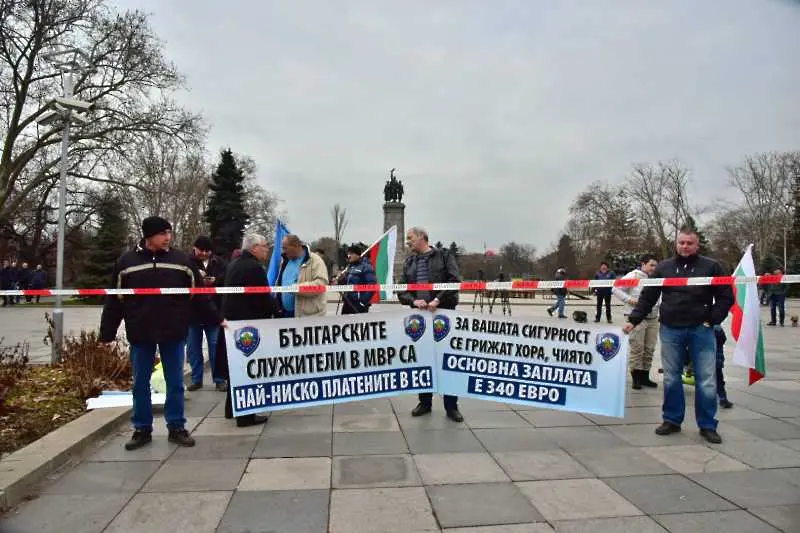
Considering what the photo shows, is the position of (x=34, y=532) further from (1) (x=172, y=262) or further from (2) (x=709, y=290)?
(2) (x=709, y=290)

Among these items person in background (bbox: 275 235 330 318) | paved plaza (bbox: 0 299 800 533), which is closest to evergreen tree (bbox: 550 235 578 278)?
person in background (bbox: 275 235 330 318)

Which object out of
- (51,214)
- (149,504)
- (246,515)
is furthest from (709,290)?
(51,214)

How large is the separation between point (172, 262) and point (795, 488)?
5.09m

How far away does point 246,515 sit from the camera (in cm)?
314

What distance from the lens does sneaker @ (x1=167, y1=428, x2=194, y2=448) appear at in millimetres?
4457

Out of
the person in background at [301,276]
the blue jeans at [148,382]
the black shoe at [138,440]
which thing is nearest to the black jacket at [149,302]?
the blue jeans at [148,382]

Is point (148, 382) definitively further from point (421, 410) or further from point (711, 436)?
point (711, 436)

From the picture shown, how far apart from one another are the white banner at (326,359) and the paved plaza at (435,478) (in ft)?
1.19

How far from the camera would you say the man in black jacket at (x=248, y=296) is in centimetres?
520

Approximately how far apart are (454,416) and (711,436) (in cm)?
234

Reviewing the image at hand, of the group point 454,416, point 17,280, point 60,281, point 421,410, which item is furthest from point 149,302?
point 17,280

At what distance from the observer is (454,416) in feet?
17.4

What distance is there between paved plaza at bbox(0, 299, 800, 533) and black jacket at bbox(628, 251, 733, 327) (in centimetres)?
109

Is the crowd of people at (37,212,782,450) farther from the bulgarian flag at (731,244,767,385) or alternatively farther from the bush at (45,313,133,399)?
the bush at (45,313,133,399)
